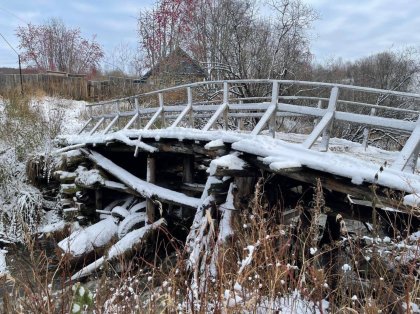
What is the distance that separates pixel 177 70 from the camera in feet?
60.1

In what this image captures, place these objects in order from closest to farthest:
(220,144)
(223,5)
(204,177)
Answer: (220,144)
(204,177)
(223,5)

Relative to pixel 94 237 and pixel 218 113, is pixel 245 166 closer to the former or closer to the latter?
pixel 218 113

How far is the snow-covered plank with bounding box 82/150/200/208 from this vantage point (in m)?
7.74

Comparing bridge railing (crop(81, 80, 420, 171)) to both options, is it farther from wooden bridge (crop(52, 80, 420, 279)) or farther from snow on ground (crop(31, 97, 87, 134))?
snow on ground (crop(31, 97, 87, 134))

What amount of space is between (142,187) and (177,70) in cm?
1079

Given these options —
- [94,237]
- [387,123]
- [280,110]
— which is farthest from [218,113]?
[94,237]

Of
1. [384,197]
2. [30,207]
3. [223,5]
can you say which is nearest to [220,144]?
[384,197]

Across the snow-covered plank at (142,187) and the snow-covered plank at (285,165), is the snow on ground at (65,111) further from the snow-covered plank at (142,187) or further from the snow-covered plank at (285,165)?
the snow-covered plank at (285,165)

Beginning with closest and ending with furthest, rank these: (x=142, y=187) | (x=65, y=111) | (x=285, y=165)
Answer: (x=285, y=165) → (x=142, y=187) → (x=65, y=111)

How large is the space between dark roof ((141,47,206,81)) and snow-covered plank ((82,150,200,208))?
8130 millimetres

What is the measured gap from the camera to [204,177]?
10195 millimetres

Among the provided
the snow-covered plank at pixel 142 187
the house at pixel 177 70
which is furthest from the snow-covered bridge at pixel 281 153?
the house at pixel 177 70

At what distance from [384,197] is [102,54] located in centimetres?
3447

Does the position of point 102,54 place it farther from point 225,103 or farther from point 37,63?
point 225,103
